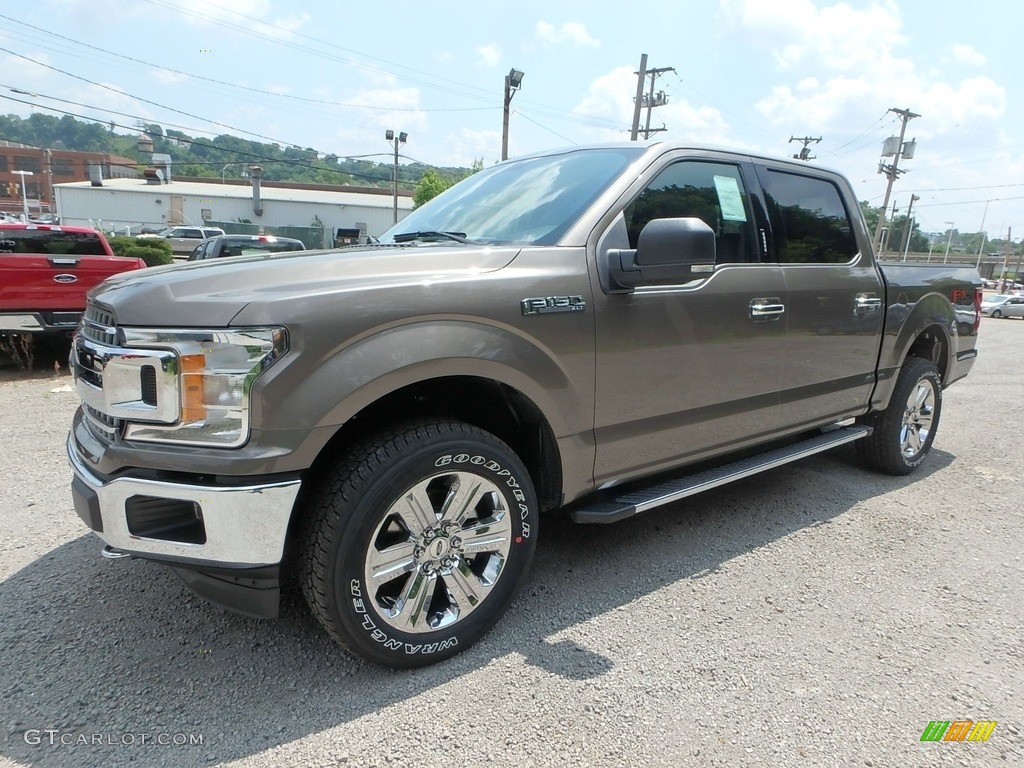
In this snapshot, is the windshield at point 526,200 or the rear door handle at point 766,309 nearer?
the windshield at point 526,200

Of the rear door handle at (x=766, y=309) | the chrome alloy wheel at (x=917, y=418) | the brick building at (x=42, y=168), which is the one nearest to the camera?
the rear door handle at (x=766, y=309)

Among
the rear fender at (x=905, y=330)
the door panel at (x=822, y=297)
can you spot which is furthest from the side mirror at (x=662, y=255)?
the rear fender at (x=905, y=330)

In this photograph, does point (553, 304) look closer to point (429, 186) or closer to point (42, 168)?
point (429, 186)

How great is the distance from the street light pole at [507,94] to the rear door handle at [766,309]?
1961cm

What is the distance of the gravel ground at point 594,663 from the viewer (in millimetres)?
2012

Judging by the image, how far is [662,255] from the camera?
252cm

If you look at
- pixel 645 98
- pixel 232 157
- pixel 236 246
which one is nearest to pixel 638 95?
pixel 645 98

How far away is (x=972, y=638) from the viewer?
265cm

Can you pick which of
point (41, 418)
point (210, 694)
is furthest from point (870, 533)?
point (41, 418)

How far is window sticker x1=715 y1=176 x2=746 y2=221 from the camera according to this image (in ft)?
10.7

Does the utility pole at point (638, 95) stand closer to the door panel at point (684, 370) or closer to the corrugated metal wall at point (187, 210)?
the door panel at point (684, 370)

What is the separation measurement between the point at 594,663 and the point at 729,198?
2279mm

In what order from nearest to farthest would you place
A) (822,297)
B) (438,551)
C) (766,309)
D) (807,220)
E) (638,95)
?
(438,551) → (766,309) → (822,297) → (807,220) → (638,95)

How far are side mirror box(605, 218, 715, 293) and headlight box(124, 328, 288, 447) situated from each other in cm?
132
